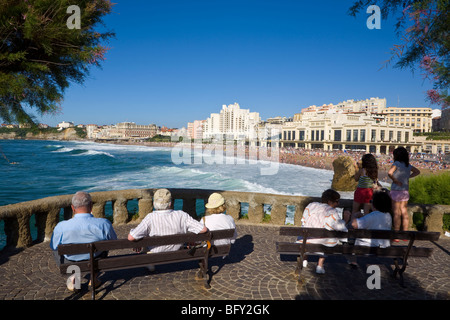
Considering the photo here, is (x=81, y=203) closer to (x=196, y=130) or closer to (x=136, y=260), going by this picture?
Answer: (x=136, y=260)

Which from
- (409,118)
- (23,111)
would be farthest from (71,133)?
(23,111)

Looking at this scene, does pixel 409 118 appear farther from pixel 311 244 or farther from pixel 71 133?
pixel 71 133

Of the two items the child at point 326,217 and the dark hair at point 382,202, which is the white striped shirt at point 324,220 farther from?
the dark hair at point 382,202

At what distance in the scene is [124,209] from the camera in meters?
5.48

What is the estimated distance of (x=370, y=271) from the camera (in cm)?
362

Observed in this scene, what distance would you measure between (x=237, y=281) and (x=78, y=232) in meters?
1.96

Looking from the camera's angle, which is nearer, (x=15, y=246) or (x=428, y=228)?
(x=15, y=246)

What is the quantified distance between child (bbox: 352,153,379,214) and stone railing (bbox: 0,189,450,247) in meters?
0.45

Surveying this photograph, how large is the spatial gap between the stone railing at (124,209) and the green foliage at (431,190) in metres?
1.15

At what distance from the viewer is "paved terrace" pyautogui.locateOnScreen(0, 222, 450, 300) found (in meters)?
3.02

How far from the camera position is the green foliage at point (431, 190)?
602cm

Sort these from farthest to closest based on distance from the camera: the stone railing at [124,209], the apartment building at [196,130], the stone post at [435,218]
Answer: the apartment building at [196,130], the stone post at [435,218], the stone railing at [124,209]

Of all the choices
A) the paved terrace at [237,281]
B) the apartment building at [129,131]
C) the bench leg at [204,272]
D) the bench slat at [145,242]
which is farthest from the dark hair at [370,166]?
the apartment building at [129,131]
